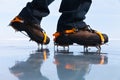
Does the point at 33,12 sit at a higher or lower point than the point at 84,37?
higher

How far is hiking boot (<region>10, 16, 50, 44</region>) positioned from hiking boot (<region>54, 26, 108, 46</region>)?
8.9 inches

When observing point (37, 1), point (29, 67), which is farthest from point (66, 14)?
point (29, 67)

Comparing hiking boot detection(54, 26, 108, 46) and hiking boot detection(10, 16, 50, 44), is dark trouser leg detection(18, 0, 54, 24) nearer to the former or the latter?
hiking boot detection(10, 16, 50, 44)

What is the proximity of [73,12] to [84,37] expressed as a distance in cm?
23

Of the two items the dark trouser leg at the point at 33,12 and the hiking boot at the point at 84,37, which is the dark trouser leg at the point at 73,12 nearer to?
the hiking boot at the point at 84,37

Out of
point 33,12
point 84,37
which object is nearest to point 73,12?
point 84,37

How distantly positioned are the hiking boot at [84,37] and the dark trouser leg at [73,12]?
42 mm

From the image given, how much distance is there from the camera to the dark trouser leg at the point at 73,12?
302 centimetres

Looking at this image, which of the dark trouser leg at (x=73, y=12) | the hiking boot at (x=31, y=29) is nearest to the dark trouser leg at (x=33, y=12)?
the hiking boot at (x=31, y=29)

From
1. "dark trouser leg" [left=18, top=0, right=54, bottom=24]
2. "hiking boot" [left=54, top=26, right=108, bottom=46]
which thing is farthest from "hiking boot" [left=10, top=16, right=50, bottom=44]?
"hiking boot" [left=54, top=26, right=108, bottom=46]

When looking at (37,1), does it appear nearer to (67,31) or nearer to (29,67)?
(67,31)

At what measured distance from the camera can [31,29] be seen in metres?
3.26

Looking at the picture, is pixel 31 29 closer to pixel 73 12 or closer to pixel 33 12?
pixel 33 12

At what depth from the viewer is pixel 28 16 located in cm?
324
